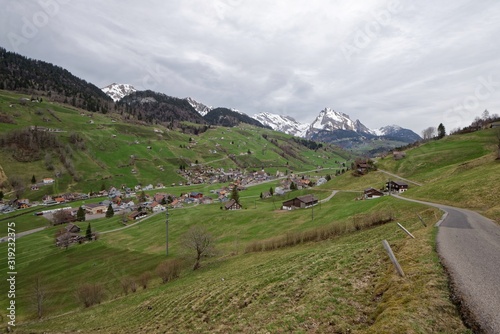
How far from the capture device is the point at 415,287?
13.1m

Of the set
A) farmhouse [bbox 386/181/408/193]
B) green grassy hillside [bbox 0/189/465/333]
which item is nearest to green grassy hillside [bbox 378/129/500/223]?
farmhouse [bbox 386/181/408/193]

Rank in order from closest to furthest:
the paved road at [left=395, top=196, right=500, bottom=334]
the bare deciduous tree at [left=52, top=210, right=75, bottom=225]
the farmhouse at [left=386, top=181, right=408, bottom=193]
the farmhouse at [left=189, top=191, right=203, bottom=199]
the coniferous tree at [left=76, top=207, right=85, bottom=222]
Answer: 1. the paved road at [left=395, top=196, right=500, bottom=334]
2. the farmhouse at [left=386, top=181, right=408, bottom=193]
3. the bare deciduous tree at [left=52, top=210, right=75, bottom=225]
4. the coniferous tree at [left=76, top=207, right=85, bottom=222]
5. the farmhouse at [left=189, top=191, right=203, bottom=199]

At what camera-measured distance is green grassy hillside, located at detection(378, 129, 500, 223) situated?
150 feet

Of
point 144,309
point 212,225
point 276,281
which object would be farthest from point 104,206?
Answer: point 276,281

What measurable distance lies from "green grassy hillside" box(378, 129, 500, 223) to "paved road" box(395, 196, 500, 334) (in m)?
9.83

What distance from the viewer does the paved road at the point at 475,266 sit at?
1048 centimetres

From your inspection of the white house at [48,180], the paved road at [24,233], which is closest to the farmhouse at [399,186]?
the paved road at [24,233]

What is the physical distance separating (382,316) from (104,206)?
6445 inches

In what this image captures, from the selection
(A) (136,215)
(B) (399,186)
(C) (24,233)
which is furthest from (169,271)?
(C) (24,233)

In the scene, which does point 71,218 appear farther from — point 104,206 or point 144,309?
point 144,309

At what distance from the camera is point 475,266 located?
15.3m

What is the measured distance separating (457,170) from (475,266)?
87.9 m

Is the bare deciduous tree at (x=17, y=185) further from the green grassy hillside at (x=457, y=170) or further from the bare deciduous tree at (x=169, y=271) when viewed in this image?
the green grassy hillside at (x=457, y=170)

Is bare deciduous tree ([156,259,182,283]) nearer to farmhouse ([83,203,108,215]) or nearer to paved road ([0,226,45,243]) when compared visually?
paved road ([0,226,45,243])
